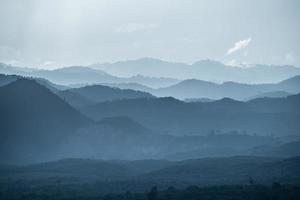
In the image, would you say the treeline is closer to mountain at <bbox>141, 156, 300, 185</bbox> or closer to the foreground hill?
the foreground hill

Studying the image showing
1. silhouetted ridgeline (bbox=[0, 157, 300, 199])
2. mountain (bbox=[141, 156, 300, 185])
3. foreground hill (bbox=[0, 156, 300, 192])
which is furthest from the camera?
mountain (bbox=[141, 156, 300, 185])

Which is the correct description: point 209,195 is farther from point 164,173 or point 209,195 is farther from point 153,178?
point 164,173

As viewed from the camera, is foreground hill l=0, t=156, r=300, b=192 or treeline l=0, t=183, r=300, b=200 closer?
treeline l=0, t=183, r=300, b=200

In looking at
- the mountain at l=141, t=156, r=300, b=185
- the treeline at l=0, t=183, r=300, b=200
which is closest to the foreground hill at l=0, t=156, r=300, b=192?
the mountain at l=141, t=156, r=300, b=185

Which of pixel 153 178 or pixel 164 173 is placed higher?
pixel 164 173

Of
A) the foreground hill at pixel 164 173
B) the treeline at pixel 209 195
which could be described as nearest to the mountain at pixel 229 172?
the foreground hill at pixel 164 173

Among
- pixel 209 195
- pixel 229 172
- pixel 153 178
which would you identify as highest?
pixel 229 172

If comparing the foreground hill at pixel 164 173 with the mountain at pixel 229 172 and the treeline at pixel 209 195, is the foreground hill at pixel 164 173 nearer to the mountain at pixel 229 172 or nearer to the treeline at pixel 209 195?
the mountain at pixel 229 172

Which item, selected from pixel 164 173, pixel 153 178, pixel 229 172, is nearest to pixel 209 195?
pixel 153 178

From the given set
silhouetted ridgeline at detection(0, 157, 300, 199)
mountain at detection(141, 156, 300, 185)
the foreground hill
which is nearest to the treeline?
silhouetted ridgeline at detection(0, 157, 300, 199)

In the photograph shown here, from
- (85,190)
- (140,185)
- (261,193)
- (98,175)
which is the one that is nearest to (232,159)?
(98,175)

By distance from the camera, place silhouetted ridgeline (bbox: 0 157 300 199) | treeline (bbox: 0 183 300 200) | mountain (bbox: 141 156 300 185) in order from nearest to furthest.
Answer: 1. treeline (bbox: 0 183 300 200)
2. silhouetted ridgeline (bbox: 0 157 300 199)
3. mountain (bbox: 141 156 300 185)

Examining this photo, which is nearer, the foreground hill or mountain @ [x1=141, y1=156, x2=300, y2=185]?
the foreground hill

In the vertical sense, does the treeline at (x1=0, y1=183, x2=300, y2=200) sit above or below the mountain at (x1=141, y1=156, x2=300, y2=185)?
below
